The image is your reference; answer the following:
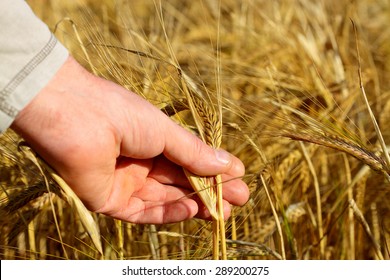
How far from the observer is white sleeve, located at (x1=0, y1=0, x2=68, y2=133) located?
105cm

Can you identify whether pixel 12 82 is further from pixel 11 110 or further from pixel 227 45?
pixel 227 45

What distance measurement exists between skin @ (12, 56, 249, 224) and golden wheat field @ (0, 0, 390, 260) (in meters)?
0.05

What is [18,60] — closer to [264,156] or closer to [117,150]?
[117,150]

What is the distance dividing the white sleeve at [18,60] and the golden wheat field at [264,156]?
125mm

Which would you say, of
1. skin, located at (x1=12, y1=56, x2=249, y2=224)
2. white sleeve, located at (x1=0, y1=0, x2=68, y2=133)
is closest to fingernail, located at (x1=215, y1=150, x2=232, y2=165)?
skin, located at (x1=12, y1=56, x2=249, y2=224)

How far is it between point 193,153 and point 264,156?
0.65ft

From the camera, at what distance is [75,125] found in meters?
1.09

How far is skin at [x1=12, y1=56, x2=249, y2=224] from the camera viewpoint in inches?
42.7

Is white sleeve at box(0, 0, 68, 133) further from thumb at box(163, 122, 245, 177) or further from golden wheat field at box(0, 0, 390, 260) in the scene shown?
thumb at box(163, 122, 245, 177)

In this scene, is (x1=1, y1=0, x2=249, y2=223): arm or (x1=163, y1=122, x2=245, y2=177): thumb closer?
(x1=1, y1=0, x2=249, y2=223): arm

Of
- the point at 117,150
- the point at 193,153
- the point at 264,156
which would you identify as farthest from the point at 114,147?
the point at 264,156

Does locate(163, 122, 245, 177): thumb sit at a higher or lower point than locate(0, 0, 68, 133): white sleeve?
lower

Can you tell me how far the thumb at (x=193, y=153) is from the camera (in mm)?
1197
